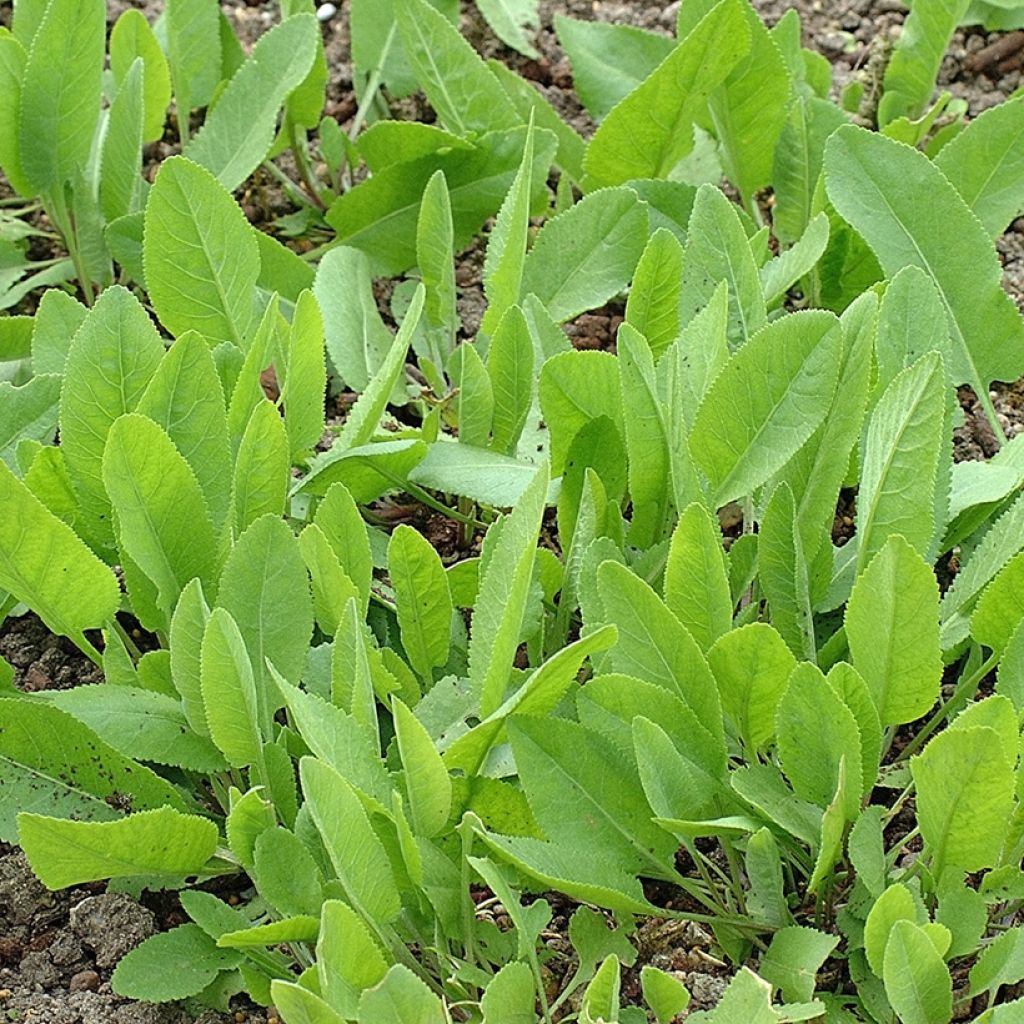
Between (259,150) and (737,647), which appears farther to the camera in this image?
(259,150)

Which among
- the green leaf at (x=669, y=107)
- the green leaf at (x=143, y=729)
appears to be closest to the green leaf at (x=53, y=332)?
the green leaf at (x=143, y=729)

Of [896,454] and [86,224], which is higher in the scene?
[896,454]

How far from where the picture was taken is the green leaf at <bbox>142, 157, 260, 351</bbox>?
5.03 feet

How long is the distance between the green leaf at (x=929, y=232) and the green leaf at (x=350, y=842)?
2.64 ft

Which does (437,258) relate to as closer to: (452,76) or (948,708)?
(452,76)

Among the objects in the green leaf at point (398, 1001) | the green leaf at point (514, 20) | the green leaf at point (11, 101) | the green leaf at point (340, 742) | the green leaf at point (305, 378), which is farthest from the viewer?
the green leaf at point (514, 20)

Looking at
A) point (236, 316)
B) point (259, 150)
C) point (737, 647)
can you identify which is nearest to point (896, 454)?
point (737, 647)

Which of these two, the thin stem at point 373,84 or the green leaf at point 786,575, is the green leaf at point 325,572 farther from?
the thin stem at point 373,84

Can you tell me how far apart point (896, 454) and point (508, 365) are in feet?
1.36

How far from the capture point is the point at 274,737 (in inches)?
50.7

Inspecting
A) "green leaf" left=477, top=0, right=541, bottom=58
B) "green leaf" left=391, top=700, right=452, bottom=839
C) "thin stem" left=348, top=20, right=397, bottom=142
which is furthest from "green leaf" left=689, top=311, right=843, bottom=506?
"green leaf" left=477, top=0, right=541, bottom=58

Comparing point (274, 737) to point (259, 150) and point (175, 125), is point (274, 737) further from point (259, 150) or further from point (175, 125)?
point (175, 125)

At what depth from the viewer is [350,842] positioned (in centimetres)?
106

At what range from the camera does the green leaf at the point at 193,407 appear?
1.31m
